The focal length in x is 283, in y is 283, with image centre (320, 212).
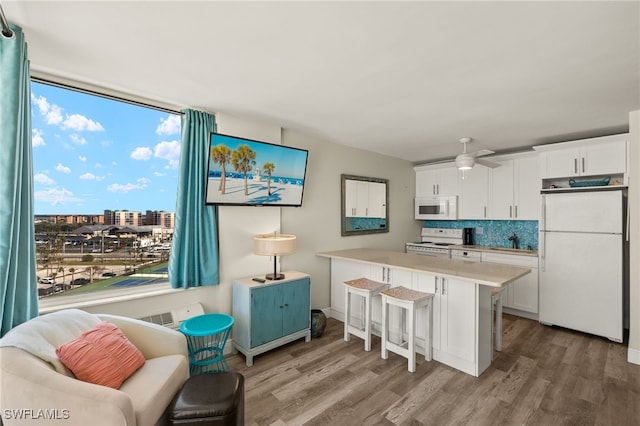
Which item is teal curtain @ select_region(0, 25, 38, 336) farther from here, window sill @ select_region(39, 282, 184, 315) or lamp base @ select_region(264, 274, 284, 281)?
lamp base @ select_region(264, 274, 284, 281)

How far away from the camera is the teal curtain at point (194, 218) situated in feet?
8.95

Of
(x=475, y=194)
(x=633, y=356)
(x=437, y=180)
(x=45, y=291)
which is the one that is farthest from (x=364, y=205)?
(x=45, y=291)

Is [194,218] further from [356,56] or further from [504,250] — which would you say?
[504,250]

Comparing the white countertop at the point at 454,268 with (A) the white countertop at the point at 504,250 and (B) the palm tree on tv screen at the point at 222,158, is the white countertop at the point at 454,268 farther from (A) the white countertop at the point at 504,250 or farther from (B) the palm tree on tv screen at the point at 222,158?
(B) the palm tree on tv screen at the point at 222,158

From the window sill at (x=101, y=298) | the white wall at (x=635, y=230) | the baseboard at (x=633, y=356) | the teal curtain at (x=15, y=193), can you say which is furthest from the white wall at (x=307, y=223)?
the baseboard at (x=633, y=356)

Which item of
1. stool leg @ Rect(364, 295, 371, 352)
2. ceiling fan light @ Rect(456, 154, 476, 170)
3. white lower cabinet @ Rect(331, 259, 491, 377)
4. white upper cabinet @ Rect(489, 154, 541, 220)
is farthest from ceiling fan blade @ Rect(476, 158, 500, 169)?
stool leg @ Rect(364, 295, 371, 352)

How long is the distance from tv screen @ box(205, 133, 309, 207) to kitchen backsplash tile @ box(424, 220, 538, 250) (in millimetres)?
3390

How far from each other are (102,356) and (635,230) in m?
4.54

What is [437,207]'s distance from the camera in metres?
5.24

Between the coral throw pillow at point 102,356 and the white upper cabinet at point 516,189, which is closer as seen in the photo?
the coral throw pillow at point 102,356

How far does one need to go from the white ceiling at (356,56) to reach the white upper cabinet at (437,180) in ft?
6.54

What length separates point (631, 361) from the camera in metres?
2.78

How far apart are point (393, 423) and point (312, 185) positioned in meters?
2.73

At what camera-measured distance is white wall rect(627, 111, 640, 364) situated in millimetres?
2738
